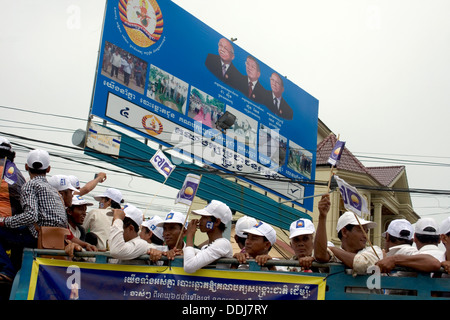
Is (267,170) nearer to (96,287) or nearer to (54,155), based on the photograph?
(54,155)

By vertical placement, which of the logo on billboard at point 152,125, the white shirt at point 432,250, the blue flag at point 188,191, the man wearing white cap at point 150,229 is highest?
the logo on billboard at point 152,125

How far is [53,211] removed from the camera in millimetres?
5547

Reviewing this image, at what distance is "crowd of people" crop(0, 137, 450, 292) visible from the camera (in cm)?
456

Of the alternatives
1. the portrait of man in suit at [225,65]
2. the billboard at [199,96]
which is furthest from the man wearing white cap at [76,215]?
the portrait of man in suit at [225,65]

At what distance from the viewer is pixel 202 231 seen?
18.0 ft

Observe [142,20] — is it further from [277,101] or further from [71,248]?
[71,248]

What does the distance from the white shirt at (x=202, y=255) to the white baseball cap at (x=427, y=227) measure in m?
1.75

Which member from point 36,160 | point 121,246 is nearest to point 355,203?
point 121,246

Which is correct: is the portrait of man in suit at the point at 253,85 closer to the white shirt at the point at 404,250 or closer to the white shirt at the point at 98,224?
the white shirt at the point at 98,224

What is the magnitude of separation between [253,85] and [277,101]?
1.56 metres

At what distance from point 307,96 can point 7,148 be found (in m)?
17.9

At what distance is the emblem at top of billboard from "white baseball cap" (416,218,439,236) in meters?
11.1

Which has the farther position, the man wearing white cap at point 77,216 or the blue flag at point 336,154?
the man wearing white cap at point 77,216

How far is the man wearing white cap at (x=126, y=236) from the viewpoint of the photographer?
5082mm
